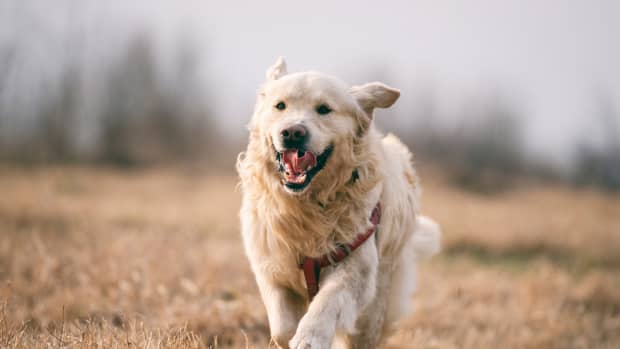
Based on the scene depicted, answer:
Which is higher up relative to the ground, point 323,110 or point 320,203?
point 323,110

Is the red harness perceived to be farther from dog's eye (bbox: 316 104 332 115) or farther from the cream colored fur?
dog's eye (bbox: 316 104 332 115)

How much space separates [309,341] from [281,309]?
0.51 meters

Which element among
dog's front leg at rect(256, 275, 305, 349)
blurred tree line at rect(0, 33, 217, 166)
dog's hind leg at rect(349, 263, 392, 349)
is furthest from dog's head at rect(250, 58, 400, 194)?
blurred tree line at rect(0, 33, 217, 166)

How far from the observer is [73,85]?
86.6 feet

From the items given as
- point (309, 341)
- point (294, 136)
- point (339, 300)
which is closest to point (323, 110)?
point (294, 136)

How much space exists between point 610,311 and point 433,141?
23259 mm

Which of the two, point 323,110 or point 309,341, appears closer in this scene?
point 309,341

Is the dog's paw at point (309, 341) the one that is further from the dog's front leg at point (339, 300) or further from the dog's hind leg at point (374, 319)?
the dog's hind leg at point (374, 319)

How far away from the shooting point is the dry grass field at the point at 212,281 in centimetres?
449

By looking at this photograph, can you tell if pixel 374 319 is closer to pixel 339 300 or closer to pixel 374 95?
pixel 339 300

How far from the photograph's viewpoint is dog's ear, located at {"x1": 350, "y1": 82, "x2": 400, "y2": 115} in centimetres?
360

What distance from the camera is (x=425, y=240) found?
4.75 meters

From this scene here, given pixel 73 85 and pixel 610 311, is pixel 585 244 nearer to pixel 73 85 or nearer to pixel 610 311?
pixel 610 311

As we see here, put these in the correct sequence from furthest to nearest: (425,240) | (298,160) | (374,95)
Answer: (425,240) → (374,95) → (298,160)
